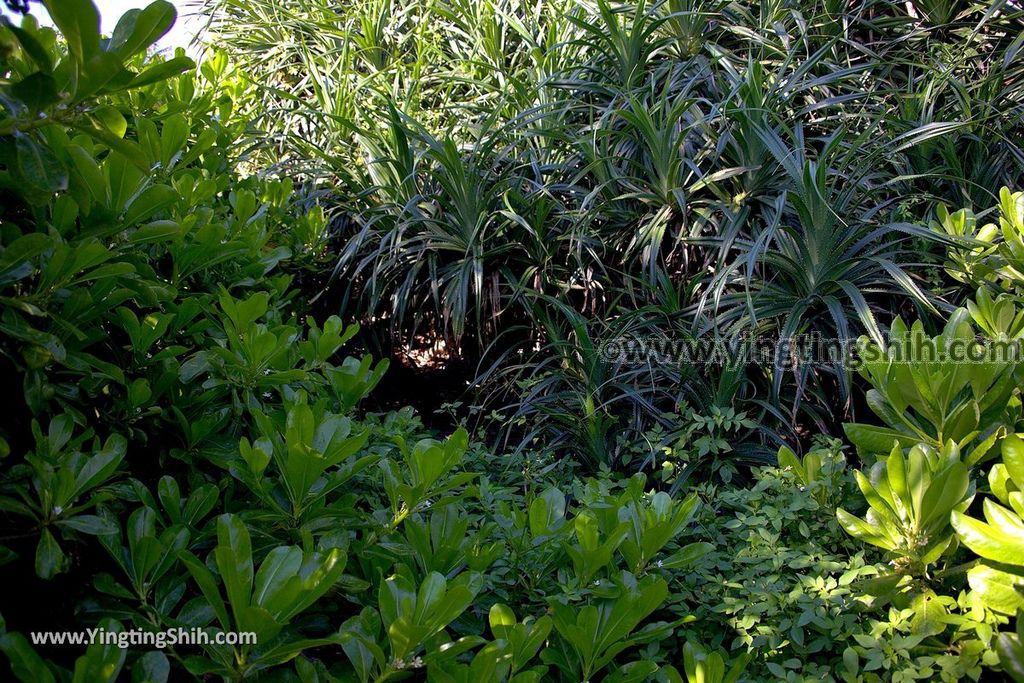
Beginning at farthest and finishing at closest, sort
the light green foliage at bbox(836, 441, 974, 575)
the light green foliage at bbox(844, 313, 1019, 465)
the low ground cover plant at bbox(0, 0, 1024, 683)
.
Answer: the light green foliage at bbox(844, 313, 1019, 465), the light green foliage at bbox(836, 441, 974, 575), the low ground cover plant at bbox(0, 0, 1024, 683)

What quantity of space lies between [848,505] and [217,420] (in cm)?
142

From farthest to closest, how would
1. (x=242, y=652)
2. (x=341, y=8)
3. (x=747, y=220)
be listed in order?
1. (x=341, y=8)
2. (x=747, y=220)
3. (x=242, y=652)

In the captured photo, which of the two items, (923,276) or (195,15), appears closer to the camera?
(923,276)

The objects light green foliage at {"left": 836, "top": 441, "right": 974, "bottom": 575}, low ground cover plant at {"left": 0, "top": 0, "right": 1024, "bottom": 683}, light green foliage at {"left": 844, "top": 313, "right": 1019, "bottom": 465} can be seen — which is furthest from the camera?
light green foliage at {"left": 844, "top": 313, "right": 1019, "bottom": 465}

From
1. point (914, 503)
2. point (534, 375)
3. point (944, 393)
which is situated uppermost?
point (944, 393)

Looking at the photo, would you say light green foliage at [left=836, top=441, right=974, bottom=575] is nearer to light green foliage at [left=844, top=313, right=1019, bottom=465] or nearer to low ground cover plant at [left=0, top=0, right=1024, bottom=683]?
low ground cover plant at [left=0, top=0, right=1024, bottom=683]

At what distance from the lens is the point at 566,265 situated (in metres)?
3.31

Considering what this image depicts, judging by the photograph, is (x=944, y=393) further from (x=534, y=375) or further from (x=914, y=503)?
(x=534, y=375)

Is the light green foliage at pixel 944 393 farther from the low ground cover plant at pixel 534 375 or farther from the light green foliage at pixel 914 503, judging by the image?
the light green foliage at pixel 914 503

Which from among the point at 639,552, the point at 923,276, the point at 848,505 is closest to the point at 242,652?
the point at 639,552

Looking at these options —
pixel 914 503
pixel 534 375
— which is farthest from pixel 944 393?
pixel 534 375

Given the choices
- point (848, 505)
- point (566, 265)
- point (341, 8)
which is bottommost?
point (848, 505)

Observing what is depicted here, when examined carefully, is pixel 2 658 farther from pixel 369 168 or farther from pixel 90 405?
pixel 369 168

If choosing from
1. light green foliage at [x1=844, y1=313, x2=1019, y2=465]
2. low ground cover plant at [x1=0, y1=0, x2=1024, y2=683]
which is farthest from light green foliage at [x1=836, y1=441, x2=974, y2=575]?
light green foliage at [x1=844, y1=313, x2=1019, y2=465]
